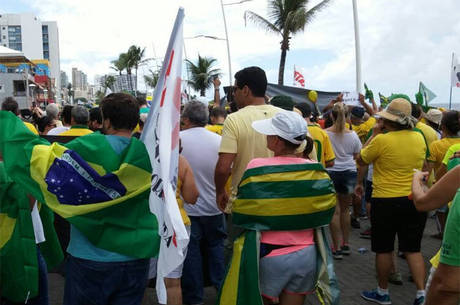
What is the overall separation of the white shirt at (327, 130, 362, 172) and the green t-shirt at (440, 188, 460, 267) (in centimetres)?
406

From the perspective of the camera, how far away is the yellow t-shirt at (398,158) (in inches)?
168

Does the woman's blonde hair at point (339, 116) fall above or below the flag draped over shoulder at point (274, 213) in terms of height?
above

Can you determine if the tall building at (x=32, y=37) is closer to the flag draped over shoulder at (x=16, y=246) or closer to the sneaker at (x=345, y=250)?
the sneaker at (x=345, y=250)

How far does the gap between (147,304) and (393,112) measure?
2948 millimetres

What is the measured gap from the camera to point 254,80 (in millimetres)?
3746

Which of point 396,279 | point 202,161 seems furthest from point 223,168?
point 396,279

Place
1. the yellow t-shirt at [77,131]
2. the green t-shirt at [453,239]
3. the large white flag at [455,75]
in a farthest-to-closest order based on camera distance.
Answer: the large white flag at [455,75] < the yellow t-shirt at [77,131] < the green t-shirt at [453,239]

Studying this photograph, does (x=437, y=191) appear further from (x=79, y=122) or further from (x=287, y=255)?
(x=79, y=122)

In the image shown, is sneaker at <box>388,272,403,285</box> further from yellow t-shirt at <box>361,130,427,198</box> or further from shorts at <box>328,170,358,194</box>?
shorts at <box>328,170,358,194</box>

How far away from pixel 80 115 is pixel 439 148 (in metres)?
4.18

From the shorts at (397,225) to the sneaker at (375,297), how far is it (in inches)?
19.1

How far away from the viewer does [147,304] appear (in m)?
4.32

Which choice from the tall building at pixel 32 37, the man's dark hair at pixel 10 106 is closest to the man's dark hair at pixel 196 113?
the man's dark hair at pixel 10 106

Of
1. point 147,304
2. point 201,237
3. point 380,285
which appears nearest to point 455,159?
point 380,285
